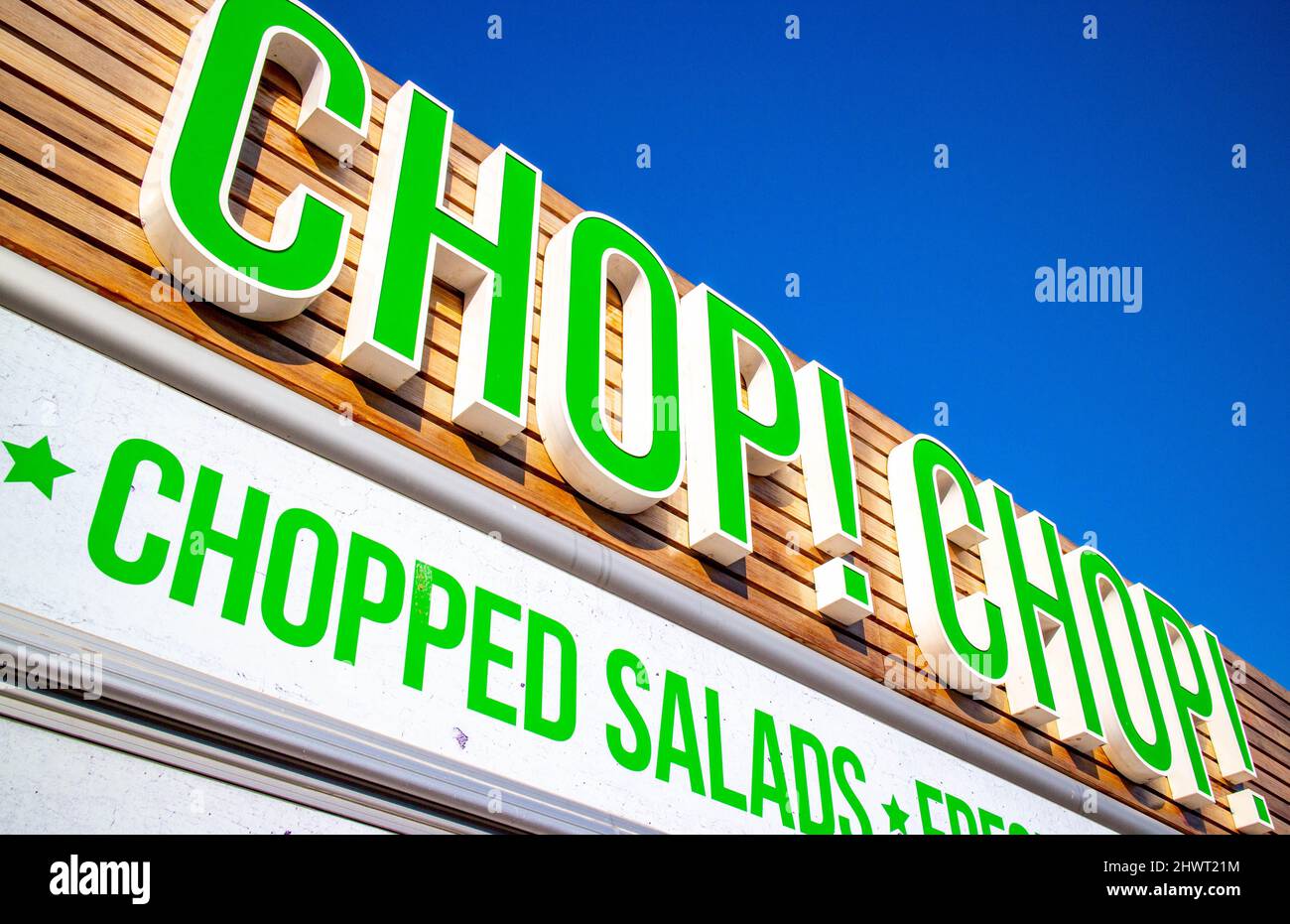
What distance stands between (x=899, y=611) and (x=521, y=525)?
2585mm

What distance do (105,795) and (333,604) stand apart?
2.94 feet

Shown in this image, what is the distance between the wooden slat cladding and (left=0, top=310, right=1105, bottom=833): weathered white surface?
0.27 m

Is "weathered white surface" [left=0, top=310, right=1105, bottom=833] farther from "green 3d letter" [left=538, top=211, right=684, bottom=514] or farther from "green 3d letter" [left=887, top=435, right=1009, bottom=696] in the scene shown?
"green 3d letter" [left=887, top=435, right=1009, bottom=696]

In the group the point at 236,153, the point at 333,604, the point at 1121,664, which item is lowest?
the point at 333,604

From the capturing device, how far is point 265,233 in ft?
13.2

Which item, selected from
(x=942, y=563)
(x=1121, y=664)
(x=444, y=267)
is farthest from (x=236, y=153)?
(x=1121, y=664)

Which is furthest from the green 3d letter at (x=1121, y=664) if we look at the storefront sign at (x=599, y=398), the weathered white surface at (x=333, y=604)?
the weathered white surface at (x=333, y=604)

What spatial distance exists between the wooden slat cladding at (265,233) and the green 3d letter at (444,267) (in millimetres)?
79

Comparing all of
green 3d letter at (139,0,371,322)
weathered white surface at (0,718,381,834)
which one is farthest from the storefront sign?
weathered white surface at (0,718,381,834)

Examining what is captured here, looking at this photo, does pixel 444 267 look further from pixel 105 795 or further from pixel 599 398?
pixel 105 795

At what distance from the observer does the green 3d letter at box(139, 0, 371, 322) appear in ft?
11.8

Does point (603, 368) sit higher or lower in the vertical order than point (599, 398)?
higher
